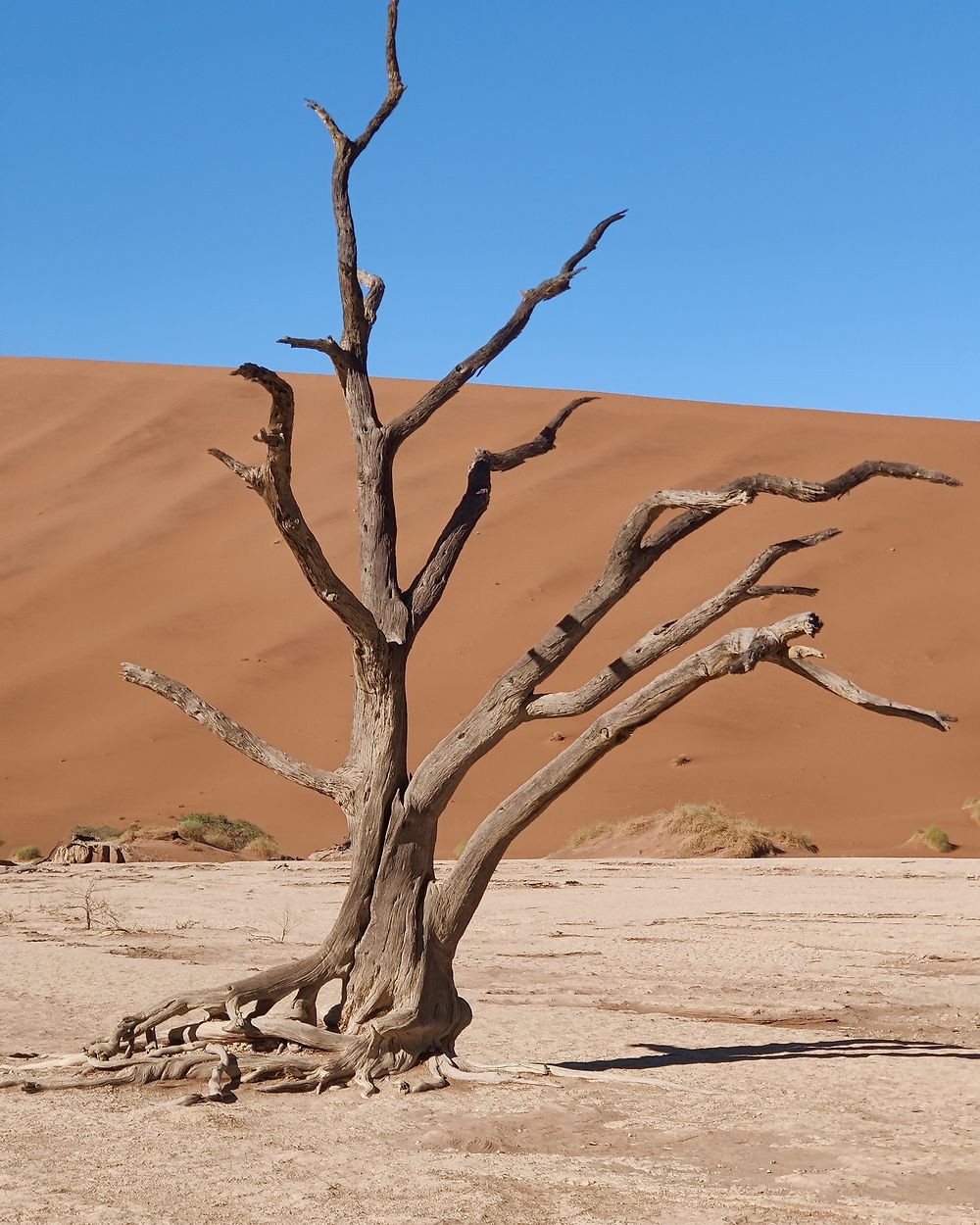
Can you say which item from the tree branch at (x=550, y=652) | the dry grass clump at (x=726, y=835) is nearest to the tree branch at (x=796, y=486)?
the tree branch at (x=550, y=652)

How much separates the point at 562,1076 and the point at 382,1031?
2.41ft

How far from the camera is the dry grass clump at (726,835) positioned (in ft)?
59.5

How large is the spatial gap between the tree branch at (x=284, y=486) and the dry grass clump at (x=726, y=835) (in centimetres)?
1316

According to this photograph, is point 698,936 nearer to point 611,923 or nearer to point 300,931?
point 611,923

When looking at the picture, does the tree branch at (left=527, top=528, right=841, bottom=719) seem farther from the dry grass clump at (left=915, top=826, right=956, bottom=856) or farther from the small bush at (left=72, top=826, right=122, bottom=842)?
the small bush at (left=72, top=826, right=122, bottom=842)

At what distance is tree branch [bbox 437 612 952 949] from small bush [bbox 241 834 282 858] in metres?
13.4

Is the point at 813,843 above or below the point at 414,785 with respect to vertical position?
above

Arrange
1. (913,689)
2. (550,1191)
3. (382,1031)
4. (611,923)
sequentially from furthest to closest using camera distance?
1. (913,689)
2. (611,923)
3. (382,1031)
4. (550,1191)

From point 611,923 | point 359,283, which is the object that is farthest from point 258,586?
point 359,283

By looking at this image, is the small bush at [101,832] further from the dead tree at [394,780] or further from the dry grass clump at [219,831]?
the dead tree at [394,780]

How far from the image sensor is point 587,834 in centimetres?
1944

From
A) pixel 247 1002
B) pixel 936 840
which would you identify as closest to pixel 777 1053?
pixel 247 1002

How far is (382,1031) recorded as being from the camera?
225 inches

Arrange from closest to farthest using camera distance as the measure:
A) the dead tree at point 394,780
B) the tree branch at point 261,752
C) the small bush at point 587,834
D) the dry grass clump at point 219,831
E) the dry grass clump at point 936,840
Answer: the dead tree at point 394,780 → the tree branch at point 261,752 → the dry grass clump at point 936,840 → the small bush at point 587,834 → the dry grass clump at point 219,831
